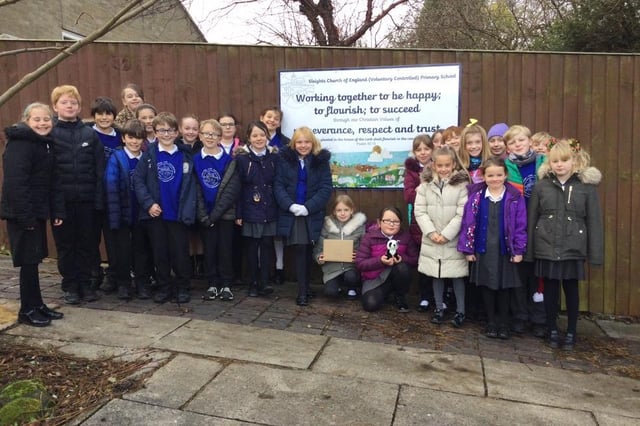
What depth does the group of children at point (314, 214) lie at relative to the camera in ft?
14.9

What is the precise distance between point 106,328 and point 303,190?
2241 mm

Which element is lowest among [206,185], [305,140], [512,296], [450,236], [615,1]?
[512,296]

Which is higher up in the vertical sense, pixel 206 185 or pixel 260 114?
pixel 260 114

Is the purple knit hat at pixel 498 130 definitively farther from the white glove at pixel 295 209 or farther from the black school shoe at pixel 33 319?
the black school shoe at pixel 33 319

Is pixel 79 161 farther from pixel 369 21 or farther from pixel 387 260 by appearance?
pixel 369 21

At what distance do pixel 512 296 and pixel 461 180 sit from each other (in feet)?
3.92

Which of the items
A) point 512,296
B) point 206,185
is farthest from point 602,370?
A: point 206,185

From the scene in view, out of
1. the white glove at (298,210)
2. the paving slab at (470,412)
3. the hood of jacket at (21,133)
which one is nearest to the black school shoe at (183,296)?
the white glove at (298,210)

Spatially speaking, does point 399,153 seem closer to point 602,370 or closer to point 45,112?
point 602,370

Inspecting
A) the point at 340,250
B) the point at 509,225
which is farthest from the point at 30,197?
the point at 509,225

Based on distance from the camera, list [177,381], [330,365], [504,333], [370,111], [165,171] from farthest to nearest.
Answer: [370,111]
[165,171]
[504,333]
[330,365]
[177,381]

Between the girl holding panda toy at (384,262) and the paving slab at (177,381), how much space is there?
2027mm

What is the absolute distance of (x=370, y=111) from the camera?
5809 millimetres

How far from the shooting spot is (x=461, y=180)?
4.86 metres
